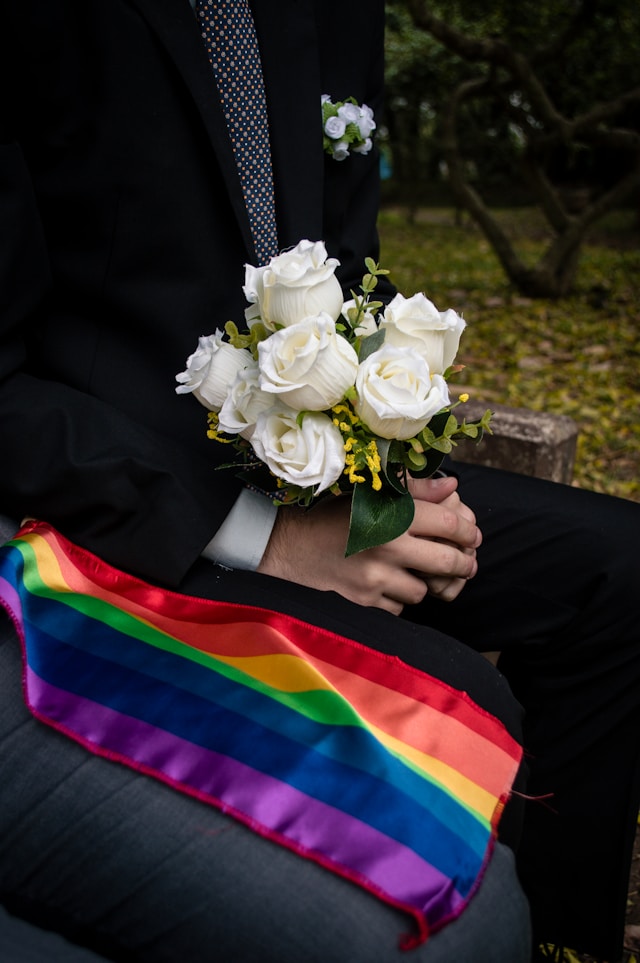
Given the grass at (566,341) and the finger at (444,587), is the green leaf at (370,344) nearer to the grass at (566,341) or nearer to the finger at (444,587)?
the finger at (444,587)

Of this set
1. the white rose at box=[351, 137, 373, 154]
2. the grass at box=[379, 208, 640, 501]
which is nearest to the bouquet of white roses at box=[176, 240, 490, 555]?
the white rose at box=[351, 137, 373, 154]

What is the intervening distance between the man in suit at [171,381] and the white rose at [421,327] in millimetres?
290

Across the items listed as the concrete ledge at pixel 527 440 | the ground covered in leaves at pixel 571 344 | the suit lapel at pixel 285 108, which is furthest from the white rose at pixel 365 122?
the ground covered in leaves at pixel 571 344

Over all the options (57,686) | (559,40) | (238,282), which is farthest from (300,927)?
(559,40)

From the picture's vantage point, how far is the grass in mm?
5168

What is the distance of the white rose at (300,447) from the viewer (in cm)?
133

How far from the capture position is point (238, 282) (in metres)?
1.69

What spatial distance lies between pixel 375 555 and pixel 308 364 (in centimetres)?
39

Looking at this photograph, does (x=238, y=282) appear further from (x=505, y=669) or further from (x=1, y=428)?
(x=505, y=669)

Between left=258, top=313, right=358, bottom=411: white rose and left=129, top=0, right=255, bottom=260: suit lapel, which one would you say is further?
left=129, top=0, right=255, bottom=260: suit lapel

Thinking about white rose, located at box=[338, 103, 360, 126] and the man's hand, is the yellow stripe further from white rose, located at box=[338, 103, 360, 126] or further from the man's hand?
white rose, located at box=[338, 103, 360, 126]

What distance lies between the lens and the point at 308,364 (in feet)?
4.25

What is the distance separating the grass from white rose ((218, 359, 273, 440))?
2293 millimetres

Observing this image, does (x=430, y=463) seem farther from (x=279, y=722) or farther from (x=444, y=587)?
(x=279, y=722)
